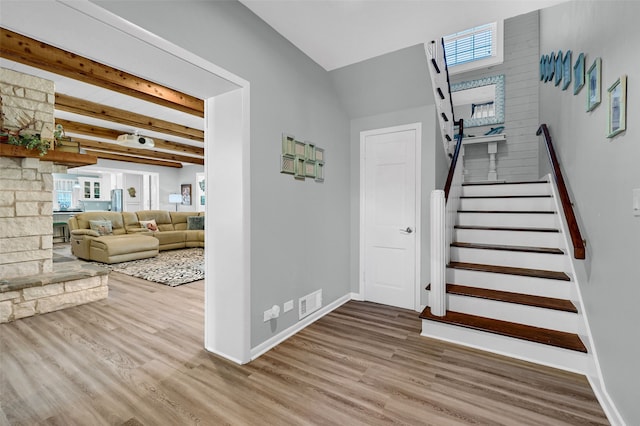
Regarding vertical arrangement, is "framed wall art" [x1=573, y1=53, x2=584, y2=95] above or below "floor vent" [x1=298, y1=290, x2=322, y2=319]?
above

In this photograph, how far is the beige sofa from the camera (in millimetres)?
5773

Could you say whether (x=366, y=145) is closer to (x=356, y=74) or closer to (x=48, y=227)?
(x=356, y=74)

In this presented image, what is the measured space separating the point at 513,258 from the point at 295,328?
2.27 metres

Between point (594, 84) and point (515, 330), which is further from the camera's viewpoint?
point (515, 330)

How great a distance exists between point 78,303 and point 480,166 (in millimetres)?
6293

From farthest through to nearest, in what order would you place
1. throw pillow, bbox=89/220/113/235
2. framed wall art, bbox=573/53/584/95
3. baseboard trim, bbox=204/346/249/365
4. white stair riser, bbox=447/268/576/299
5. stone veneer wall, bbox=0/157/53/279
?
throw pillow, bbox=89/220/113/235
stone veneer wall, bbox=0/157/53/279
white stair riser, bbox=447/268/576/299
framed wall art, bbox=573/53/584/95
baseboard trim, bbox=204/346/249/365

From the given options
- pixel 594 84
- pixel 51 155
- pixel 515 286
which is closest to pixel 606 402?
pixel 515 286

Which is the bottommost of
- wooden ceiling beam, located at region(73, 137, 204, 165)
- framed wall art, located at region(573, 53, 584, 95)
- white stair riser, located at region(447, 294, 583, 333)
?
white stair riser, located at region(447, 294, 583, 333)

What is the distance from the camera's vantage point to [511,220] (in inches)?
129

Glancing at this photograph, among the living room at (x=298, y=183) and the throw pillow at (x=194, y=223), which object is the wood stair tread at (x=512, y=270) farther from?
the throw pillow at (x=194, y=223)

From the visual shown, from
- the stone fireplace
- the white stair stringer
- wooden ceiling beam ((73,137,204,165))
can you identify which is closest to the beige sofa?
wooden ceiling beam ((73,137,204,165))

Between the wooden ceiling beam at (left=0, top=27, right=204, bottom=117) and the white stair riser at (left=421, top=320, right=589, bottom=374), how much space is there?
4.23 m

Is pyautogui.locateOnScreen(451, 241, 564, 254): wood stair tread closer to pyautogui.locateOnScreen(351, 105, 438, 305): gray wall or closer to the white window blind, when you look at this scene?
pyautogui.locateOnScreen(351, 105, 438, 305): gray wall

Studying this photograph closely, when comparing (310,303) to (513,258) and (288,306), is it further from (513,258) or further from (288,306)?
(513,258)
